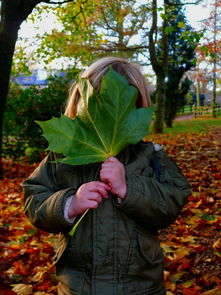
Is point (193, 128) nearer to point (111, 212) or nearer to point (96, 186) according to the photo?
point (111, 212)

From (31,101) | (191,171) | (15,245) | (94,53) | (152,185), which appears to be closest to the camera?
(152,185)

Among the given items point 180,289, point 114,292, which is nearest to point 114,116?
point 114,292

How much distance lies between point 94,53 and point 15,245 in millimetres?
13876

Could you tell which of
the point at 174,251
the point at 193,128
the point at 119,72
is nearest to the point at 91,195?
the point at 119,72

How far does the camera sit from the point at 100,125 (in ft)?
4.42

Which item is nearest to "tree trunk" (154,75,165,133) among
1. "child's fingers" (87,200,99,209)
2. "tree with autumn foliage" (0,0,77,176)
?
"tree with autumn foliage" (0,0,77,176)

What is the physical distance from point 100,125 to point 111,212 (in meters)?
0.39

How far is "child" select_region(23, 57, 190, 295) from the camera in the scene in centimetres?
141

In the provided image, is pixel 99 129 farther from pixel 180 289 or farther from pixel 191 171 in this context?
pixel 191 171

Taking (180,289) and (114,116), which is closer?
(114,116)

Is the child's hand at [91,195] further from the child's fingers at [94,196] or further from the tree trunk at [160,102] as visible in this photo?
the tree trunk at [160,102]

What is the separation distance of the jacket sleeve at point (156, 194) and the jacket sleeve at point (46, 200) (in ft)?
0.78

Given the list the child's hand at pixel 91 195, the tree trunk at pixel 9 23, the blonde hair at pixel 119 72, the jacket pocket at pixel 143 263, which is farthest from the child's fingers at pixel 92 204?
the tree trunk at pixel 9 23

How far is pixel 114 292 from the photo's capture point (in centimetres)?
141
